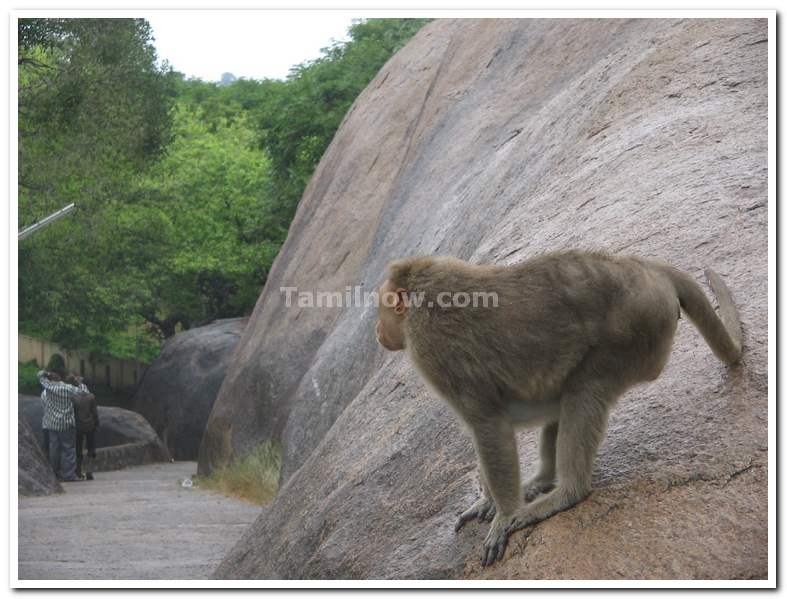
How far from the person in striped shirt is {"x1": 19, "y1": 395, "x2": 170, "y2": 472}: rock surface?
240 centimetres

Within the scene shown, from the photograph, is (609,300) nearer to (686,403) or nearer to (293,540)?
(686,403)

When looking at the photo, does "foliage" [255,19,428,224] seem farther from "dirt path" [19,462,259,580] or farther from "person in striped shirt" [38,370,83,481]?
"dirt path" [19,462,259,580]

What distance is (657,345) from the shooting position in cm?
445

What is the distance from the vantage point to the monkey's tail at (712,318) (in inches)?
183

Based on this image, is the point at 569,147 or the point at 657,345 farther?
the point at 569,147

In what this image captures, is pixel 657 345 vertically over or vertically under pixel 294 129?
under

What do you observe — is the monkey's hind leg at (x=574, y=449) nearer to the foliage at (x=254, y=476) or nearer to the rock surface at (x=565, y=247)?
the rock surface at (x=565, y=247)

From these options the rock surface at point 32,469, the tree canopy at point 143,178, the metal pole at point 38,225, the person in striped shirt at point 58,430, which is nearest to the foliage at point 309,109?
the tree canopy at point 143,178

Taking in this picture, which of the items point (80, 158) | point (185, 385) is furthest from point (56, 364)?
point (185, 385)

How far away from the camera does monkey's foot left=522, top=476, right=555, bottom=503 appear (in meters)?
4.91

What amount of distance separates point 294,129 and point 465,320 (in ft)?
58.5

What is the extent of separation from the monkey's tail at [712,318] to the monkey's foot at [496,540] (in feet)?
4.00
